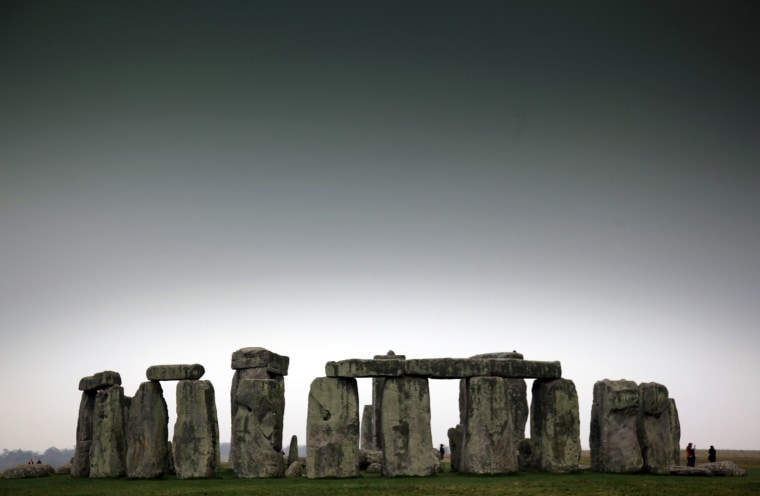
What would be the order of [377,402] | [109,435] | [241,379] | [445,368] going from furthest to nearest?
[377,402] < [241,379] < [109,435] < [445,368]

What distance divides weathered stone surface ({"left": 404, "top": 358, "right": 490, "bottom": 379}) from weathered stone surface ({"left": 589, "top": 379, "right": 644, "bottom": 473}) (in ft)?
10.5

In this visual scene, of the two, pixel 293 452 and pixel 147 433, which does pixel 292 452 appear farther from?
pixel 147 433

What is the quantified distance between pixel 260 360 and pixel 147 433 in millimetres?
3930

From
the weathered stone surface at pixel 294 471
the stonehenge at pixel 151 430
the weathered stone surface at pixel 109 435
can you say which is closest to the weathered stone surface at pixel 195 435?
the stonehenge at pixel 151 430

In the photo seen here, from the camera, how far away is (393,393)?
2131cm

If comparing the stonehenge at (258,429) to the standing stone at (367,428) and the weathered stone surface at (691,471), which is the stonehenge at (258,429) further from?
the weathered stone surface at (691,471)

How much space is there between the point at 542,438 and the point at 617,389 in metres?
2.24

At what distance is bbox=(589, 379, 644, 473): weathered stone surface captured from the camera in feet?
70.6

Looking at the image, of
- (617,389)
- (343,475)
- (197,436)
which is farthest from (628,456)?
(197,436)

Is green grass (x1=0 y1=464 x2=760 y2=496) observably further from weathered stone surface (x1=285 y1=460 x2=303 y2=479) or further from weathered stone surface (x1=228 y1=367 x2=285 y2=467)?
weathered stone surface (x1=228 y1=367 x2=285 y2=467)

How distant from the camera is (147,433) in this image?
2145 cm

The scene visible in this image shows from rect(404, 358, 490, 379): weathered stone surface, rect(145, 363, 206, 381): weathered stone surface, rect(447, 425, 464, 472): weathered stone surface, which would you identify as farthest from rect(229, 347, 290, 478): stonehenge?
rect(447, 425, 464, 472): weathered stone surface

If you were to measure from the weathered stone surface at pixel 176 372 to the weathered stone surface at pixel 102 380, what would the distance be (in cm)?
166

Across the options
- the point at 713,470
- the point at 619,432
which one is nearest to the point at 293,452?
the point at 619,432
